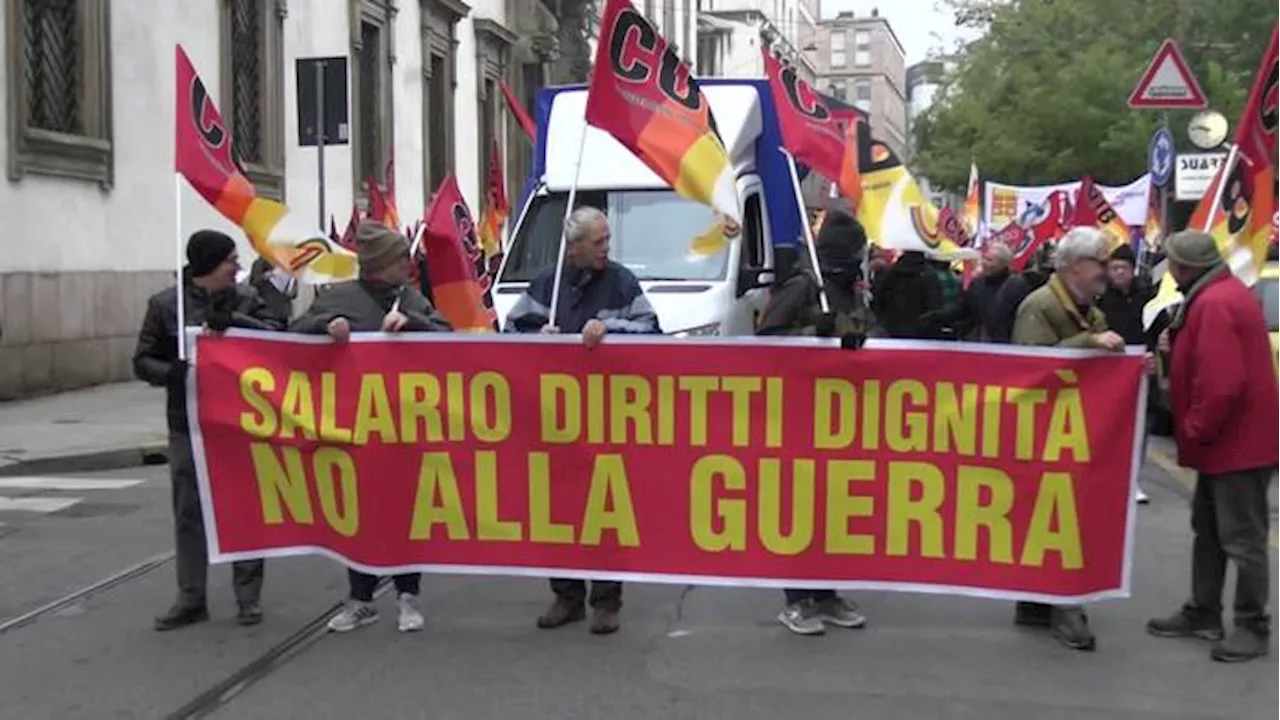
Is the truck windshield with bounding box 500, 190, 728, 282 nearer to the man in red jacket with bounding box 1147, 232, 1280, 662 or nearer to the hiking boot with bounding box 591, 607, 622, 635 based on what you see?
the hiking boot with bounding box 591, 607, 622, 635

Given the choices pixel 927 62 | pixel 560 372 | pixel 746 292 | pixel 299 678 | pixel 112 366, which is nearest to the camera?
pixel 299 678

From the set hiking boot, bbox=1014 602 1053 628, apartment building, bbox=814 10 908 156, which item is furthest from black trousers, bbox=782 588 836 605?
apartment building, bbox=814 10 908 156

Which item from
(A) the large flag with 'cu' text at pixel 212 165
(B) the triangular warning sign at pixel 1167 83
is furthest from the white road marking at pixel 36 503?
(B) the triangular warning sign at pixel 1167 83

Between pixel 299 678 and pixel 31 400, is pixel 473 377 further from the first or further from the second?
pixel 31 400

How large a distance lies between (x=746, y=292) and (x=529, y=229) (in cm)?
183

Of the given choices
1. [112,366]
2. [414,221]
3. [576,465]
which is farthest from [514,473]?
[414,221]

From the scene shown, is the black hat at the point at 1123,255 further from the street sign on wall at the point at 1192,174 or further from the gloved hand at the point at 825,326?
the street sign on wall at the point at 1192,174

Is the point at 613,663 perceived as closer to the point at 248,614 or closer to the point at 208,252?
the point at 248,614

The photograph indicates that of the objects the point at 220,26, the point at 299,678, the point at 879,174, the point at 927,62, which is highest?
the point at 927,62

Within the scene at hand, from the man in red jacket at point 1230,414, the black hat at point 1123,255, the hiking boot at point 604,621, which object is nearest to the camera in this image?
the man in red jacket at point 1230,414

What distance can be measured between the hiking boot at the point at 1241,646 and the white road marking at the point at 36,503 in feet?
24.4

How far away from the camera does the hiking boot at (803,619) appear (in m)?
A: 6.73

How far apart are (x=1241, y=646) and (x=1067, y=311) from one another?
1.56 metres

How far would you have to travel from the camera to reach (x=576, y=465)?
22.3ft
